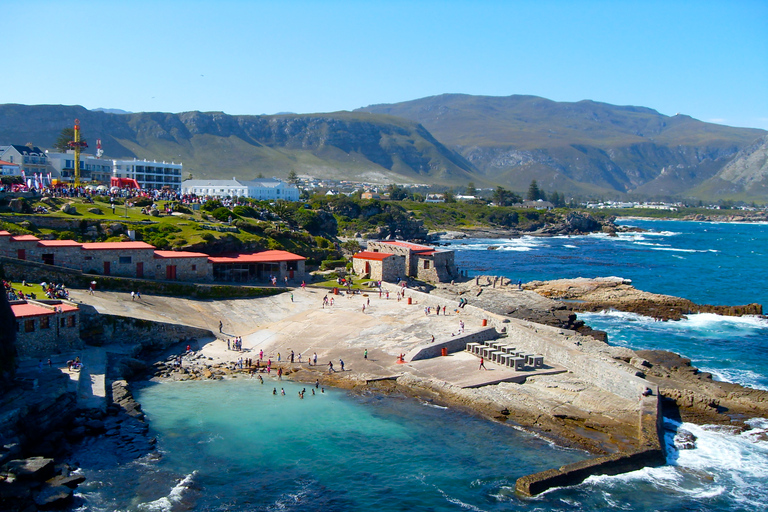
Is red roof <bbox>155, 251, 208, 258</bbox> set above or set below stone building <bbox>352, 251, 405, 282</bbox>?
above

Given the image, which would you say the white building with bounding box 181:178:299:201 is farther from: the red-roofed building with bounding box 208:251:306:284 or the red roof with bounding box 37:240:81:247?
the red roof with bounding box 37:240:81:247

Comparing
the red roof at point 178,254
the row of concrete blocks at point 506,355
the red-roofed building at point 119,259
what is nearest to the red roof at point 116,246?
the red-roofed building at point 119,259

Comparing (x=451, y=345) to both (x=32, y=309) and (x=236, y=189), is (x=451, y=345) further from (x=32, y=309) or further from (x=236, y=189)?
(x=236, y=189)

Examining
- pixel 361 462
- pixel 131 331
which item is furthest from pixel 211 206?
pixel 361 462

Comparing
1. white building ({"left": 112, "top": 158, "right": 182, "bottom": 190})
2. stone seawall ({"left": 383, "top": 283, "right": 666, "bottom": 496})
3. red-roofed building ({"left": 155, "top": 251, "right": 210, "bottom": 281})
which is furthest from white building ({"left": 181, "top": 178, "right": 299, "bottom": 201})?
stone seawall ({"left": 383, "top": 283, "right": 666, "bottom": 496})

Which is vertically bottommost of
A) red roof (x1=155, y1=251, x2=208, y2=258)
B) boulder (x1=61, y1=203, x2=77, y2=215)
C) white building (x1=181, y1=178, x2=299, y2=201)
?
red roof (x1=155, y1=251, x2=208, y2=258)

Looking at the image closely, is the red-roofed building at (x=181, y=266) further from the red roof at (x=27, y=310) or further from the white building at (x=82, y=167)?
the white building at (x=82, y=167)
